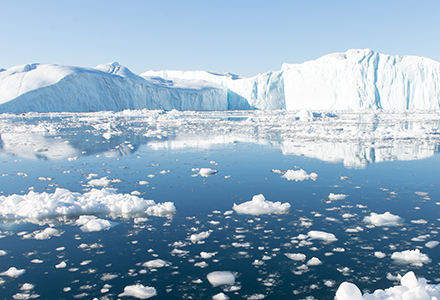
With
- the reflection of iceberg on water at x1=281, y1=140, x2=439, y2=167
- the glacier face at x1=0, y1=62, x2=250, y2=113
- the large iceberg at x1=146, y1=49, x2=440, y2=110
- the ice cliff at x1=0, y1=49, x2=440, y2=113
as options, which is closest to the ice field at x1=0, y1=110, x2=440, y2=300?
the reflection of iceberg on water at x1=281, y1=140, x2=439, y2=167

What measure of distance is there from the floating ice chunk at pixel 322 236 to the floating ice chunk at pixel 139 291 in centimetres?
178

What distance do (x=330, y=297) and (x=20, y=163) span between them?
792cm

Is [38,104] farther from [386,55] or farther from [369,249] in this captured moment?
[386,55]

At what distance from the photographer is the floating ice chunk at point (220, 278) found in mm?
2627

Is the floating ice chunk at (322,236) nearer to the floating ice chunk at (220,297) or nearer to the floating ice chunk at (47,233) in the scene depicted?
the floating ice chunk at (220,297)

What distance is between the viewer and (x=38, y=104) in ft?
108

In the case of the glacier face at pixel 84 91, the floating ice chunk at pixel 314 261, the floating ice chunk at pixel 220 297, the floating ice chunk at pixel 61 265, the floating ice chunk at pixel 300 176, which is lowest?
the floating ice chunk at pixel 220 297

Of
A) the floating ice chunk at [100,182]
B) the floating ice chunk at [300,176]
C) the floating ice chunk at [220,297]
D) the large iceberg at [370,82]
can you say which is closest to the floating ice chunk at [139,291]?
the floating ice chunk at [220,297]

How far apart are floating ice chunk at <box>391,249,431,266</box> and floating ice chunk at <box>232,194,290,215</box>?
4.96 ft

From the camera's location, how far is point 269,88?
47.1m

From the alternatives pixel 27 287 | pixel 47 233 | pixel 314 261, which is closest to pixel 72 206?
pixel 47 233

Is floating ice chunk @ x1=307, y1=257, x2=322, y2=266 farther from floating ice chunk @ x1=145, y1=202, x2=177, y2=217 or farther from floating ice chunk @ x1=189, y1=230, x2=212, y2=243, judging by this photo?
floating ice chunk @ x1=145, y1=202, x2=177, y2=217

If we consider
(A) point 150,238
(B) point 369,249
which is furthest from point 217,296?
(B) point 369,249

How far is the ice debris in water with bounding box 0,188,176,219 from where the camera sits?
423 centimetres
